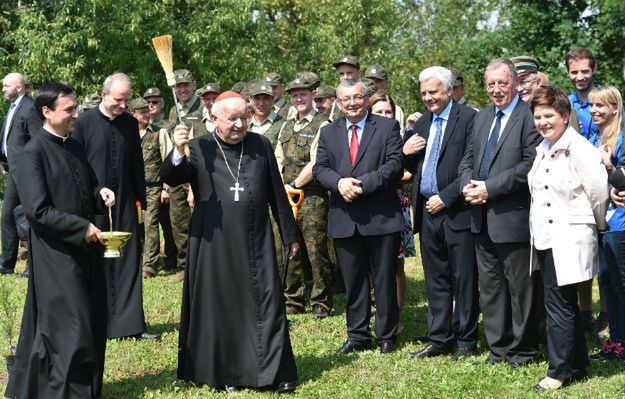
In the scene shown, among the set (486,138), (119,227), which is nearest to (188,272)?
(119,227)

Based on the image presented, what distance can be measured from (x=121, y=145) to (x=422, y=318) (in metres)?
3.64

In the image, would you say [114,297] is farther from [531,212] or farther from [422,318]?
[531,212]

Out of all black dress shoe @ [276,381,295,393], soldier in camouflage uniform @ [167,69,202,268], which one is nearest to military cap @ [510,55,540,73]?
black dress shoe @ [276,381,295,393]

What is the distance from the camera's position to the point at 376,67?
11.5 meters

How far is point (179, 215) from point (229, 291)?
5.94 meters

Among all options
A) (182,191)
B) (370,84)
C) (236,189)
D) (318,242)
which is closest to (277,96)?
(370,84)

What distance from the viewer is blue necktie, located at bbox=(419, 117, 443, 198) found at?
841 cm

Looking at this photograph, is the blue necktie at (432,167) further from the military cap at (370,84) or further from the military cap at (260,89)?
the military cap at (260,89)

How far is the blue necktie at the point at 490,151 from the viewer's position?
7.86 metres

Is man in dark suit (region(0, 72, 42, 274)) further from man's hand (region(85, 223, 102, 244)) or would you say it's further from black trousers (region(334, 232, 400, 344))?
man's hand (region(85, 223, 102, 244))

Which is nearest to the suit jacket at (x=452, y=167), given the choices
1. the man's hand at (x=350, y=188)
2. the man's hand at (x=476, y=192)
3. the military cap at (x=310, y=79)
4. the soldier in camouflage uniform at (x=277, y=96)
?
the man's hand at (x=476, y=192)

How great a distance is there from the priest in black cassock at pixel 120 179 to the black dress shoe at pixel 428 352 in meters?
2.70

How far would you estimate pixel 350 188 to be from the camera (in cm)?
846

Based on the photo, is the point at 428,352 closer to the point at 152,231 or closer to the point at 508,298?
the point at 508,298
